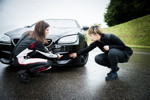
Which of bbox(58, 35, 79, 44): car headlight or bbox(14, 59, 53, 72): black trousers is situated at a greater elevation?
bbox(58, 35, 79, 44): car headlight

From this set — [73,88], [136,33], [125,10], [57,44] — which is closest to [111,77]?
[73,88]

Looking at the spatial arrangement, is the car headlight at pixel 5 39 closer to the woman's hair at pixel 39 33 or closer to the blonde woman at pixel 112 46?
the woman's hair at pixel 39 33

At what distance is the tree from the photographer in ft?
92.2

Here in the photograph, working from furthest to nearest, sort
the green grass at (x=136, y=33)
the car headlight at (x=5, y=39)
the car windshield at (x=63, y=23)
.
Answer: the green grass at (x=136, y=33) < the car windshield at (x=63, y=23) < the car headlight at (x=5, y=39)

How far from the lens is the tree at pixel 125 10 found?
28114mm

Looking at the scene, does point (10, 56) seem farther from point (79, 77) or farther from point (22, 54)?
point (79, 77)

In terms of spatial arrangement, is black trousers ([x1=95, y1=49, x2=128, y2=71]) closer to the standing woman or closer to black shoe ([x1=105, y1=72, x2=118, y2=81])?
black shoe ([x1=105, y1=72, x2=118, y2=81])

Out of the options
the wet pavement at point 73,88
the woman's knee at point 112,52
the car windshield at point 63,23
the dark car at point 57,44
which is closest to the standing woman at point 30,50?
the wet pavement at point 73,88

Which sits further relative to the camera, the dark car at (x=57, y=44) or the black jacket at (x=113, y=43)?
the dark car at (x=57, y=44)

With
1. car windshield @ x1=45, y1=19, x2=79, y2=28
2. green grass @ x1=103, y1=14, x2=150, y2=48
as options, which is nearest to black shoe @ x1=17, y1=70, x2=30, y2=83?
car windshield @ x1=45, y1=19, x2=79, y2=28

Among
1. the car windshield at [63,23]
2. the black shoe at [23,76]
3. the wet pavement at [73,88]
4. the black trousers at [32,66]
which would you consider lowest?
the wet pavement at [73,88]

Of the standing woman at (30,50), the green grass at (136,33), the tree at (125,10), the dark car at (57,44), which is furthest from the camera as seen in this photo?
the tree at (125,10)

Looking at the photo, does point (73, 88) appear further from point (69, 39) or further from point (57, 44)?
point (69, 39)

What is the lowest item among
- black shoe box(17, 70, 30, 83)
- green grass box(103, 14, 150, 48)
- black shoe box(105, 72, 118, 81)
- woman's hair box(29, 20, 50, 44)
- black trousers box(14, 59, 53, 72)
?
green grass box(103, 14, 150, 48)
